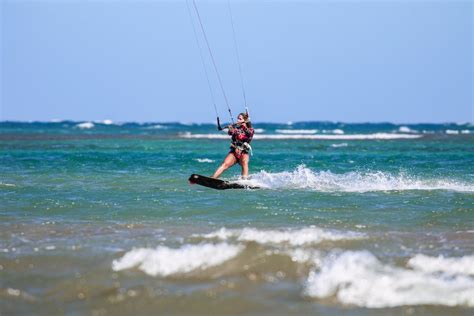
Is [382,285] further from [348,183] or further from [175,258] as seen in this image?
[348,183]

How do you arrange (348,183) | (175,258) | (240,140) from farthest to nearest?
(348,183), (240,140), (175,258)

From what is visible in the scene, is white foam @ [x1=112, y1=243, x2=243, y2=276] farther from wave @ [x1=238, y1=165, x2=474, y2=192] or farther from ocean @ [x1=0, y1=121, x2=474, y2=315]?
wave @ [x1=238, y1=165, x2=474, y2=192]

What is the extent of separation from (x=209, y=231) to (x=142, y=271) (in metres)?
2.25

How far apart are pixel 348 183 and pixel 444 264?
28.8 ft

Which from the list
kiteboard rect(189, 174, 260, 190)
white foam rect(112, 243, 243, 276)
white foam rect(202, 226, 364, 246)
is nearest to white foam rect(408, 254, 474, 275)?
white foam rect(202, 226, 364, 246)

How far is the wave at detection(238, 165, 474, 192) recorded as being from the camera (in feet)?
53.9

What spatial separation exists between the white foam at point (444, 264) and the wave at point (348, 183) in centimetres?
712

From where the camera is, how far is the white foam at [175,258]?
873 centimetres

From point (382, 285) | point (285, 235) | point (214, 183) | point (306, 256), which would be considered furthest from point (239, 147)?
point (382, 285)

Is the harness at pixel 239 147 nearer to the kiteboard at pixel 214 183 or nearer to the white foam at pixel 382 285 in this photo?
the kiteboard at pixel 214 183

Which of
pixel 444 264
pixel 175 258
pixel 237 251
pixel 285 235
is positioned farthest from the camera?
pixel 285 235

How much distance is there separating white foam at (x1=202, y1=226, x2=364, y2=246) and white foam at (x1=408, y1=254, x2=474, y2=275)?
1.44m

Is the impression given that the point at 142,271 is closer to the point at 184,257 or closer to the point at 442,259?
the point at 184,257

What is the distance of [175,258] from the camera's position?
29.5 feet
